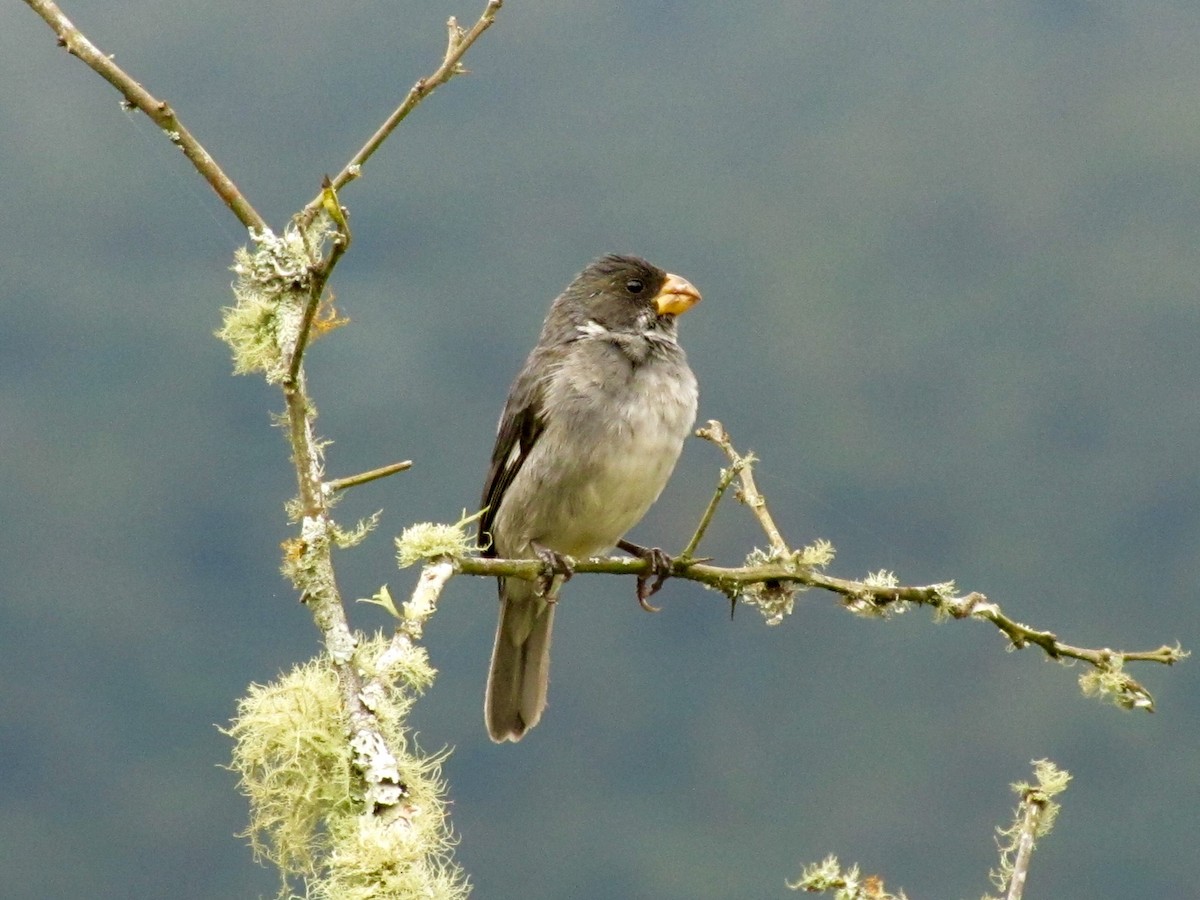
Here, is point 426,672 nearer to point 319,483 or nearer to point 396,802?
point 396,802

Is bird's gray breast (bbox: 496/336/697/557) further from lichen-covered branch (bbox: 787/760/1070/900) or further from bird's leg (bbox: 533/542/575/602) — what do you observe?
lichen-covered branch (bbox: 787/760/1070/900)

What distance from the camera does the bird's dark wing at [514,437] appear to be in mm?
4668

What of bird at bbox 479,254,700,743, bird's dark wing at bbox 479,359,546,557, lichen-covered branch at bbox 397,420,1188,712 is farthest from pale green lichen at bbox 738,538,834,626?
bird's dark wing at bbox 479,359,546,557

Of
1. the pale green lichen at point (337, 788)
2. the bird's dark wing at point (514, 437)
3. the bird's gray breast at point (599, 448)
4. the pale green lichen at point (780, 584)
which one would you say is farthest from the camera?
the bird's dark wing at point (514, 437)

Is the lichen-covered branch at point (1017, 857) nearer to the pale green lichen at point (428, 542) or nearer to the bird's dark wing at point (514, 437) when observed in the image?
the pale green lichen at point (428, 542)

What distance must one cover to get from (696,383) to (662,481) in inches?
13.5

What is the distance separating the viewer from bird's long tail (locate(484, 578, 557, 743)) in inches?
192

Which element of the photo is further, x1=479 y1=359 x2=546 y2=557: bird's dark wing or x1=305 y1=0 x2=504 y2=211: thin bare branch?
x1=479 y1=359 x2=546 y2=557: bird's dark wing

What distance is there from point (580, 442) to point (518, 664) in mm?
858

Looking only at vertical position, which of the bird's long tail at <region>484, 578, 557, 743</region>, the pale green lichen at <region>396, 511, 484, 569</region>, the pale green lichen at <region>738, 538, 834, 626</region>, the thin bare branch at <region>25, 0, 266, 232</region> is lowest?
the pale green lichen at <region>396, 511, 484, 569</region>

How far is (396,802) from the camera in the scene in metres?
2.49

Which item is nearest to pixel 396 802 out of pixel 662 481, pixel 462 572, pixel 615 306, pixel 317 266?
pixel 462 572

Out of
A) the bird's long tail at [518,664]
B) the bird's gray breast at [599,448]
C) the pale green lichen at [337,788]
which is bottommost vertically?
the pale green lichen at [337,788]

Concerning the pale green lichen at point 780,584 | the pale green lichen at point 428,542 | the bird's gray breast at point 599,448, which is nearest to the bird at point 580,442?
the bird's gray breast at point 599,448
